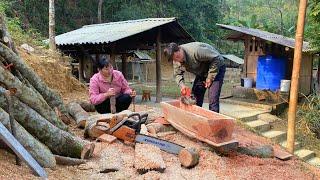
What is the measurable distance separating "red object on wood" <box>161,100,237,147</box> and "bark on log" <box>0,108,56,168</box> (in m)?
2.16

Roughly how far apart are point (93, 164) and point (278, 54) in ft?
39.0

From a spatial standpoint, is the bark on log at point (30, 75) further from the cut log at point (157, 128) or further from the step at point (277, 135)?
the step at point (277, 135)

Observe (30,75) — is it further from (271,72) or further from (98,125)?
(271,72)

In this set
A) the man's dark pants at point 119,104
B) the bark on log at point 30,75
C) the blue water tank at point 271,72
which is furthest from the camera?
the blue water tank at point 271,72

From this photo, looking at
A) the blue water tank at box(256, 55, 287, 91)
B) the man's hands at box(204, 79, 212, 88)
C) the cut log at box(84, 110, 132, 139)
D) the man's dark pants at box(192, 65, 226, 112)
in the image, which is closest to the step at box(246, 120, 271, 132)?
the blue water tank at box(256, 55, 287, 91)

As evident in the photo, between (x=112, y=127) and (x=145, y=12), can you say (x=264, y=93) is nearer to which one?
(x=112, y=127)

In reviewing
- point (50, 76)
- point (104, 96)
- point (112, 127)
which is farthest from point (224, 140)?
point (50, 76)

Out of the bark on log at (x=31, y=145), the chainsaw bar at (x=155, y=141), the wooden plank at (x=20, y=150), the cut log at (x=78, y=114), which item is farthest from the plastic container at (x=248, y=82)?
the wooden plank at (x=20, y=150)

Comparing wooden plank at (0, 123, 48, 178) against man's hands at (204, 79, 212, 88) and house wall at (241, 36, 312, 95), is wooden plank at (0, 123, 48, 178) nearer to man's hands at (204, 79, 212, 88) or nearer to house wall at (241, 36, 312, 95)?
man's hands at (204, 79, 212, 88)

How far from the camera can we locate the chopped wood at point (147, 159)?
14.7 ft

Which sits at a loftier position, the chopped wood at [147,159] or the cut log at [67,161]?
the cut log at [67,161]

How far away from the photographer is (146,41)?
43.3 feet

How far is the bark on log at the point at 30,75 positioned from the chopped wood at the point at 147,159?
208 centimetres

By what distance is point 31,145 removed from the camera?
397 centimetres
